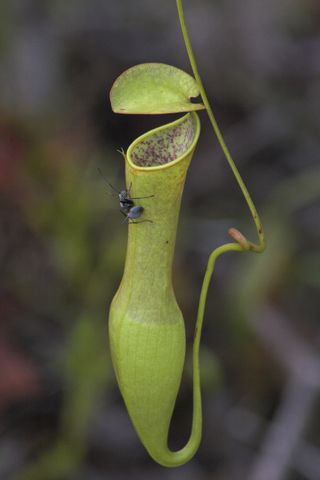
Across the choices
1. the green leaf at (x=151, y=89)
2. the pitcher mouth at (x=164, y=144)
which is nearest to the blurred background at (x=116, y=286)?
the pitcher mouth at (x=164, y=144)

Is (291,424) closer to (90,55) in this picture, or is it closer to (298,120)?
(298,120)

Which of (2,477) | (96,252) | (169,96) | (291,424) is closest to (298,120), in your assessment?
(96,252)

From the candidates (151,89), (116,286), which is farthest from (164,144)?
(116,286)

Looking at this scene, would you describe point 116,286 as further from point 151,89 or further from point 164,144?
point 151,89

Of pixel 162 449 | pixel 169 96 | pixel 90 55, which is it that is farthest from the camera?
pixel 90 55

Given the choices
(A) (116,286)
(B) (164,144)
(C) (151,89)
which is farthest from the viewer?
(A) (116,286)

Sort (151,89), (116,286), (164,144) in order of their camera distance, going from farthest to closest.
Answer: (116,286), (164,144), (151,89)
